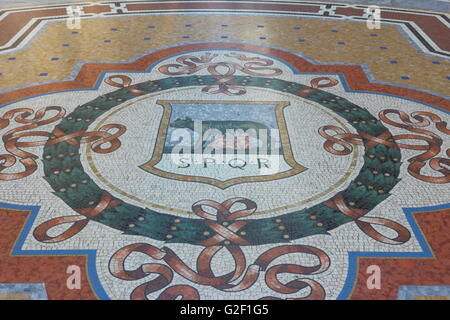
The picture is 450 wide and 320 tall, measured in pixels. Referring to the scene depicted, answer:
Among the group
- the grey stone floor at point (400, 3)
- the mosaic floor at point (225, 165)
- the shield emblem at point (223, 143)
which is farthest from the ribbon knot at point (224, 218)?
the grey stone floor at point (400, 3)

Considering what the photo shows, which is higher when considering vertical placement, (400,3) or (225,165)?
(400,3)

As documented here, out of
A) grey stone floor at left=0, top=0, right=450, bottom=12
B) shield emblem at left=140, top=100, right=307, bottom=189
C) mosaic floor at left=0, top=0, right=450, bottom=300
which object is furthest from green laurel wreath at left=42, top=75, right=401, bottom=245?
grey stone floor at left=0, top=0, right=450, bottom=12

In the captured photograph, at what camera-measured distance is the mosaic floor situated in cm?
214

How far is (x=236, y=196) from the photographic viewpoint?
2.62m

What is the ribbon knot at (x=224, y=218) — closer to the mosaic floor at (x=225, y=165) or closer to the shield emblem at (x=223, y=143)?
the mosaic floor at (x=225, y=165)

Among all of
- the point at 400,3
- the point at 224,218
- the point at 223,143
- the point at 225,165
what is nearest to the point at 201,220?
the point at 224,218

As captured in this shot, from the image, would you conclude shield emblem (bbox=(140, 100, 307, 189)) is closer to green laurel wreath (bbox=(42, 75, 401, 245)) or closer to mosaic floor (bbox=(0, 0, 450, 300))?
mosaic floor (bbox=(0, 0, 450, 300))

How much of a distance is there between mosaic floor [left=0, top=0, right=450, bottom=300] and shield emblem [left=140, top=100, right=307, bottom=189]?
0.04 feet

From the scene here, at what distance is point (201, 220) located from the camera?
2451 mm

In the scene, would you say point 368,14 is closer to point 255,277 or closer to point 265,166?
point 265,166

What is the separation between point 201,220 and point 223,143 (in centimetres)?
75

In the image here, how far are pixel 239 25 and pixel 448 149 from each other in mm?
2886

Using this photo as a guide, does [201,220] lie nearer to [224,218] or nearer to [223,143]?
[224,218]

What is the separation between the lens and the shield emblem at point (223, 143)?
281 centimetres
